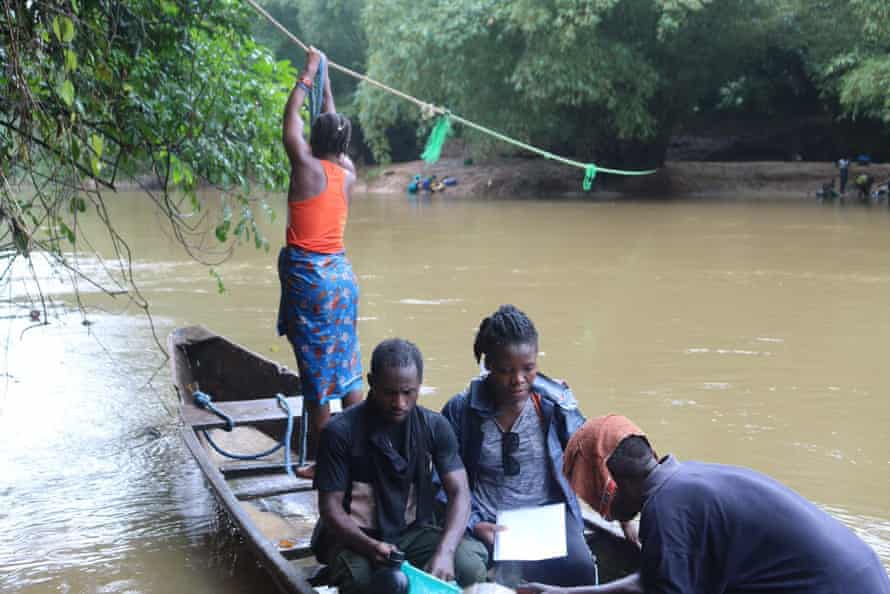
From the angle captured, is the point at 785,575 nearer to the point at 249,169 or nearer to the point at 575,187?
the point at 249,169

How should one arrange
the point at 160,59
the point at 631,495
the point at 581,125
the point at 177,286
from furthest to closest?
the point at 581,125, the point at 177,286, the point at 160,59, the point at 631,495

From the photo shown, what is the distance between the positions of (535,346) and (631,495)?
0.78 m

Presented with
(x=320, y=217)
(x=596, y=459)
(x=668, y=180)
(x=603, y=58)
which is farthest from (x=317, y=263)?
(x=668, y=180)

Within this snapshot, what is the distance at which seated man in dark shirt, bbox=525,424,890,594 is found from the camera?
7.06 feet

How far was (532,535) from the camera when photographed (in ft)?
9.66

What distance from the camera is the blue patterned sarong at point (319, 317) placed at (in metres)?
3.99

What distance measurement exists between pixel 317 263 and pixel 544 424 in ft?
4.22

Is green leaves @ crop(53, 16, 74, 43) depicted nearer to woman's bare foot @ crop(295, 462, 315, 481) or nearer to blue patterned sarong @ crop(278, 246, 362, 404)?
blue patterned sarong @ crop(278, 246, 362, 404)

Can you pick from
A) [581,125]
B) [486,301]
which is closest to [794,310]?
[486,301]

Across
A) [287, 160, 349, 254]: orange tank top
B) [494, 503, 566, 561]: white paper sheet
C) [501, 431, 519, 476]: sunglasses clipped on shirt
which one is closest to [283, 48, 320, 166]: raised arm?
[287, 160, 349, 254]: orange tank top

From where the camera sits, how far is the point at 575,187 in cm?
2464

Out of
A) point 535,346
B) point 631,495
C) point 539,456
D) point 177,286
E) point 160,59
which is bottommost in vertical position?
point 177,286

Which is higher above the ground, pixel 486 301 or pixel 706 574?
pixel 706 574

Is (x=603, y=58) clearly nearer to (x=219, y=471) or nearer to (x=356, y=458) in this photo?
(x=219, y=471)
